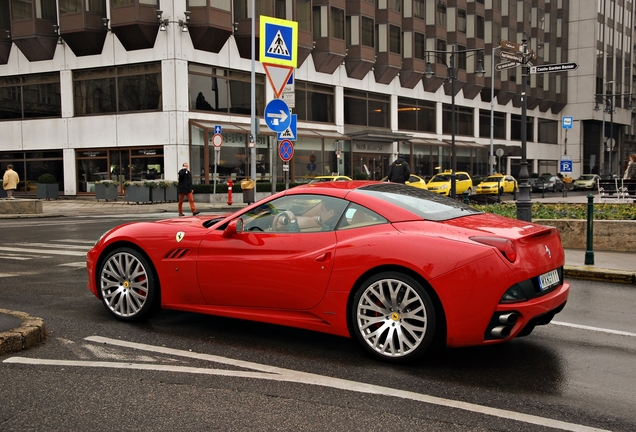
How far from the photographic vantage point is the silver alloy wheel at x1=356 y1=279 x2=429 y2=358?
15.3 ft

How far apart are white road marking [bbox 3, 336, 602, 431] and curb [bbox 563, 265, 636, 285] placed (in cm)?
556

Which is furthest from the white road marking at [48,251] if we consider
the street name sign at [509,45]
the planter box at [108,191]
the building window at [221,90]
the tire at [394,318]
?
the building window at [221,90]

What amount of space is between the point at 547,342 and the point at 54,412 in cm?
404

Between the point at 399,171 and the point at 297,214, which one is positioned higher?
the point at 399,171

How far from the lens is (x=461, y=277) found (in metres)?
4.50

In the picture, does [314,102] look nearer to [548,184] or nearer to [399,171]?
[548,184]

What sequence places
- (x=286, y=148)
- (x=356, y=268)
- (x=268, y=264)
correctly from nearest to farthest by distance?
(x=356, y=268), (x=268, y=264), (x=286, y=148)

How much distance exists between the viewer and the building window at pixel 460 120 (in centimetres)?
5375

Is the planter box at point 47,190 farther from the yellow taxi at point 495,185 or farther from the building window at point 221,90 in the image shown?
the yellow taxi at point 495,185

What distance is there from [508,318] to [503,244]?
54 centimetres

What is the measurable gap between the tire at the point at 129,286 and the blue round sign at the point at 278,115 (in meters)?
7.10

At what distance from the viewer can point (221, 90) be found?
34938 mm

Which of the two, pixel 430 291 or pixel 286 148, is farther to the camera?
pixel 286 148

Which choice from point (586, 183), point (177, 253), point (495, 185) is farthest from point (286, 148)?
point (586, 183)
